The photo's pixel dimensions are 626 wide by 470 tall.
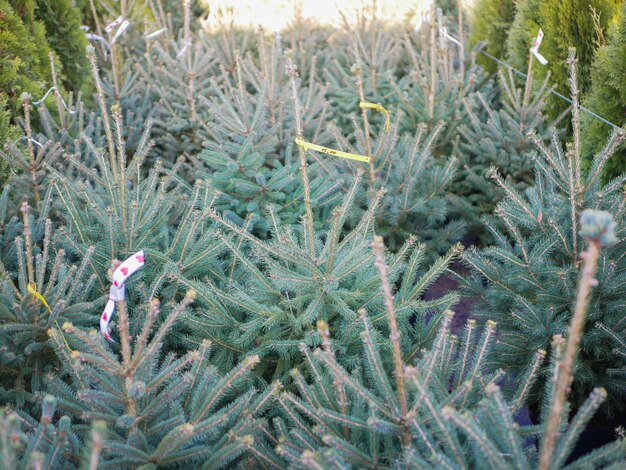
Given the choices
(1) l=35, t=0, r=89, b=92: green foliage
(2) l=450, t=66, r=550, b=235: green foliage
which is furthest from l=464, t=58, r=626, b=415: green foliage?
(1) l=35, t=0, r=89, b=92: green foliage

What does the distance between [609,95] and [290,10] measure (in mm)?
3715

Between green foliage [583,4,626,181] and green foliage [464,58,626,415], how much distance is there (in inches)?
20.8

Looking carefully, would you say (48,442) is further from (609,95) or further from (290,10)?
(290,10)

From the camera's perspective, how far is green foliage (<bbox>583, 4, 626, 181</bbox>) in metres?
2.89

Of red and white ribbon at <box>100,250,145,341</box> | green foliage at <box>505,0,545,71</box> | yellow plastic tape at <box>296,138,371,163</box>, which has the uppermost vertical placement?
green foliage at <box>505,0,545,71</box>

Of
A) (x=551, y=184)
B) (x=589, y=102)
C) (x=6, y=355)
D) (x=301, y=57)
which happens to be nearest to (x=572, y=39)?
(x=589, y=102)

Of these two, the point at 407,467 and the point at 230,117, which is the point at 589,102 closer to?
the point at 230,117

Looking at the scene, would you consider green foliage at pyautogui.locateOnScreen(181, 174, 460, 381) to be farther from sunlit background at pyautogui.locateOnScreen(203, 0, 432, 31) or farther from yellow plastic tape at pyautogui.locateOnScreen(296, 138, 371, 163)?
sunlit background at pyautogui.locateOnScreen(203, 0, 432, 31)

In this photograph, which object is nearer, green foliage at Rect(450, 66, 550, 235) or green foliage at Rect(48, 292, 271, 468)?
green foliage at Rect(48, 292, 271, 468)

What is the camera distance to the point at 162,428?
67.9 inches

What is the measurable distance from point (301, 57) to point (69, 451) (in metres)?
3.66

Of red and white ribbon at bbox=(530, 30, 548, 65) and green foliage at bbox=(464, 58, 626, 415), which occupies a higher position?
red and white ribbon at bbox=(530, 30, 548, 65)

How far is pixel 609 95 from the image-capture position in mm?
3045

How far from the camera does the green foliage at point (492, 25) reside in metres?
4.64
